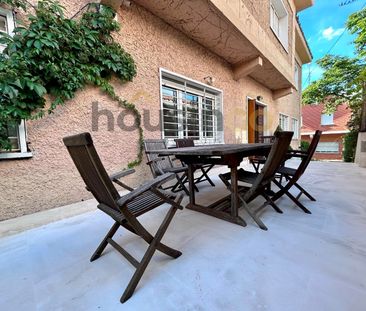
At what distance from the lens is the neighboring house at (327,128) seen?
15055 mm

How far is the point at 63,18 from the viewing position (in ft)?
7.29

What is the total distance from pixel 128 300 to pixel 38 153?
2.02m

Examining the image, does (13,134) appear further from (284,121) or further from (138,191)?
(284,121)

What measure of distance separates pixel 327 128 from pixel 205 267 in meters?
19.4

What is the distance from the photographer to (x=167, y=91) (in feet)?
12.6

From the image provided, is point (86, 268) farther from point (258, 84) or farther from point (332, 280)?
point (258, 84)

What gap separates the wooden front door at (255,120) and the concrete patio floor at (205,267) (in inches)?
194

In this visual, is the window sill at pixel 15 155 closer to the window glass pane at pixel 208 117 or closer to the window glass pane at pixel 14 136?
the window glass pane at pixel 14 136

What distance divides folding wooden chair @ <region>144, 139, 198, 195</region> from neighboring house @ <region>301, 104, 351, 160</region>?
17.0 meters

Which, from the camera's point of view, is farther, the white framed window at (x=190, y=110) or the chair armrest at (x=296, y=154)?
the white framed window at (x=190, y=110)

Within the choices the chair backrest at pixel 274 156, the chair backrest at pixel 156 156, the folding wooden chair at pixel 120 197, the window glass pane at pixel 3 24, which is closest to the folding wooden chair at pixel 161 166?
the chair backrest at pixel 156 156

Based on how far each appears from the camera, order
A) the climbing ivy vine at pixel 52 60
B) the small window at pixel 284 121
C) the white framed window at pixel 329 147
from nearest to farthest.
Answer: the climbing ivy vine at pixel 52 60, the small window at pixel 284 121, the white framed window at pixel 329 147

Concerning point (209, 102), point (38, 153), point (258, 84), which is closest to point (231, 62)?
point (209, 102)

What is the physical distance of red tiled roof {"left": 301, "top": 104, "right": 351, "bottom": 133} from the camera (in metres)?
14.9
